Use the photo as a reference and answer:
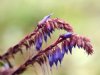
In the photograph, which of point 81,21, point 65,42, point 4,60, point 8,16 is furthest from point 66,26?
point 81,21

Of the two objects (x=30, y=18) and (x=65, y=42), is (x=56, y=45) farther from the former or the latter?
(x=30, y=18)

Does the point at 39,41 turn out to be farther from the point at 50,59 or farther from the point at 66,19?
the point at 66,19

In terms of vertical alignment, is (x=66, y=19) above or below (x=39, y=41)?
above

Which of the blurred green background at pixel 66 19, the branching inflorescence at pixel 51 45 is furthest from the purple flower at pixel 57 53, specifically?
the blurred green background at pixel 66 19

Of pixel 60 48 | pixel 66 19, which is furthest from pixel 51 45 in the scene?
pixel 66 19

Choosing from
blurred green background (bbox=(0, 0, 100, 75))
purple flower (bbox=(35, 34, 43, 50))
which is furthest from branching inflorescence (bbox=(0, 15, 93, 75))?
blurred green background (bbox=(0, 0, 100, 75))

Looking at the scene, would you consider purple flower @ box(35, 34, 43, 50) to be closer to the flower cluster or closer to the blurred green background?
the flower cluster
